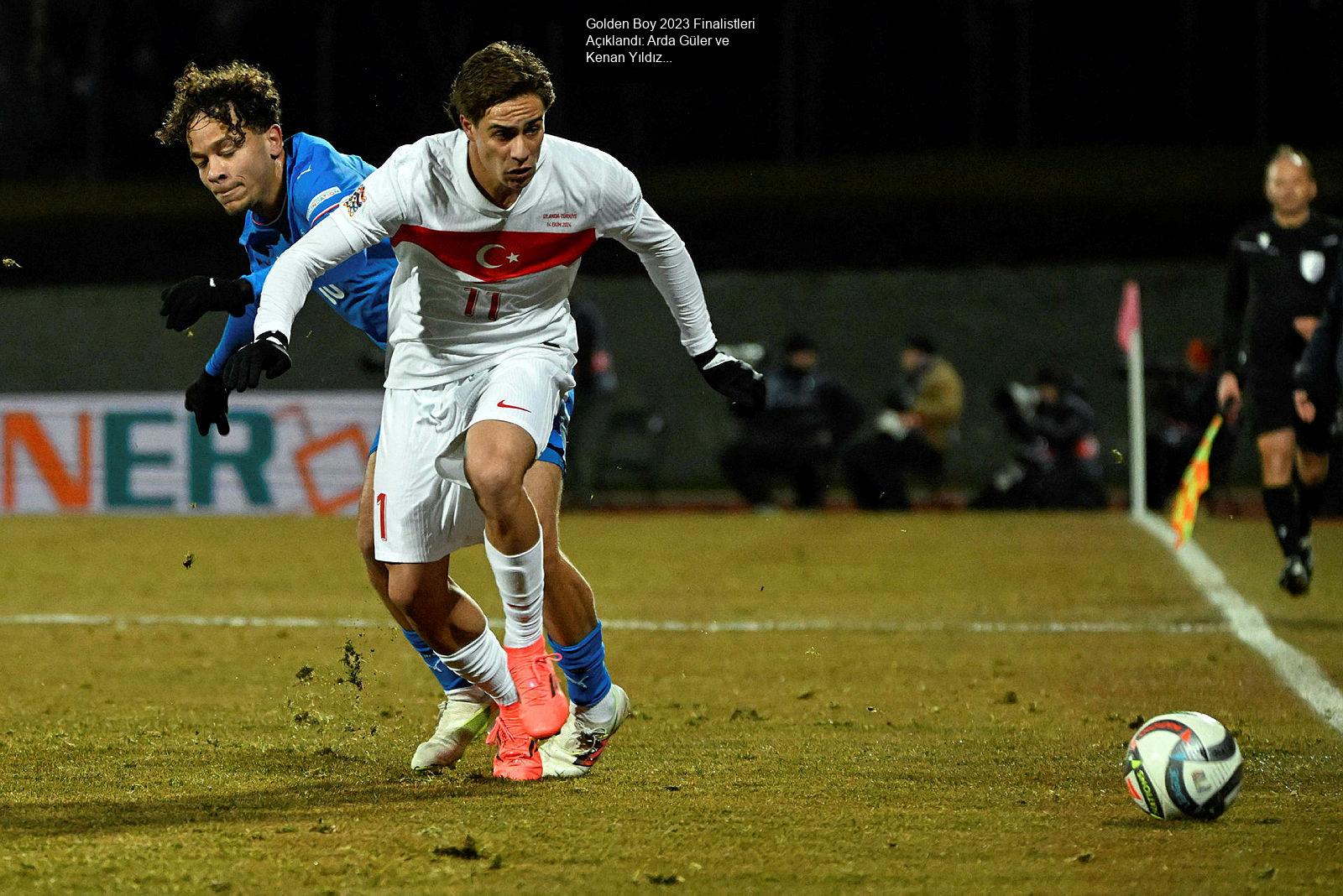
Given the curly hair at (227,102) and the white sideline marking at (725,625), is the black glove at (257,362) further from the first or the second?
the white sideline marking at (725,625)

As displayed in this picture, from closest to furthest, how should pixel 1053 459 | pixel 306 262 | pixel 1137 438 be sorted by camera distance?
pixel 306 262 < pixel 1137 438 < pixel 1053 459

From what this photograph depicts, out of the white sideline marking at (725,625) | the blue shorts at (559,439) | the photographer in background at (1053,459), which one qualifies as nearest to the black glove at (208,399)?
the blue shorts at (559,439)

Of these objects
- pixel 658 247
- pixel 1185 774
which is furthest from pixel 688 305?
pixel 1185 774

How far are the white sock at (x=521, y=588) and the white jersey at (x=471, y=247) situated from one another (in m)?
0.56

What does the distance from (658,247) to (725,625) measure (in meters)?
4.48

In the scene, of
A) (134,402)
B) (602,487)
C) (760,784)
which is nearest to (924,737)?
(760,784)

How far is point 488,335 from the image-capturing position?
524 centimetres

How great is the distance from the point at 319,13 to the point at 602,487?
8190 mm

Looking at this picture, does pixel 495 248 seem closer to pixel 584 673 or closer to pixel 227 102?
pixel 227 102

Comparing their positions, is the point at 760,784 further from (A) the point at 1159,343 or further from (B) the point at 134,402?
(A) the point at 1159,343

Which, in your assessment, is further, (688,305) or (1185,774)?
(688,305)

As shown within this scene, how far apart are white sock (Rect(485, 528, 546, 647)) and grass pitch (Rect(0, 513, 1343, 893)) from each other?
0.44 m

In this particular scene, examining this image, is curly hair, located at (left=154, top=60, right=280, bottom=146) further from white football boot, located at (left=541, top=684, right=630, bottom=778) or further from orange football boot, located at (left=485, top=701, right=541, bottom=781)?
white football boot, located at (left=541, top=684, right=630, bottom=778)

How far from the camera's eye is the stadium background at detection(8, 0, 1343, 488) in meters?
23.8
